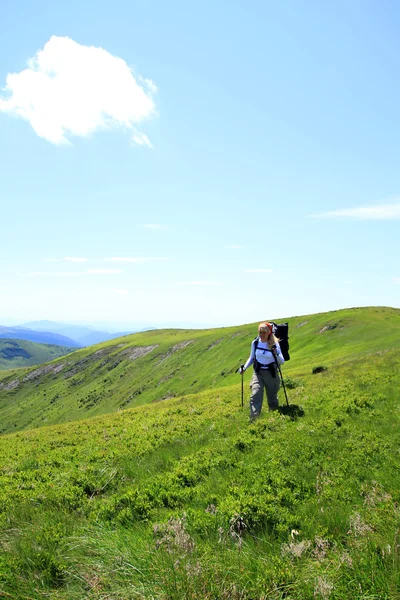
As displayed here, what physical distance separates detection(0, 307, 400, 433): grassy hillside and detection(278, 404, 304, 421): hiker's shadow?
4664cm

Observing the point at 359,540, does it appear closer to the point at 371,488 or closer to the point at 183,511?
the point at 371,488

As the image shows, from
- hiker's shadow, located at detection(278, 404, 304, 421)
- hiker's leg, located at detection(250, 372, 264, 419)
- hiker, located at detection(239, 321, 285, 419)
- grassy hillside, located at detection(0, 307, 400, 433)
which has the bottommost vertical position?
grassy hillside, located at detection(0, 307, 400, 433)

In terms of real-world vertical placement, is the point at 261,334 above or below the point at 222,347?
above

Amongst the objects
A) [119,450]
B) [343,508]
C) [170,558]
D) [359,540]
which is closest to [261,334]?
[119,450]

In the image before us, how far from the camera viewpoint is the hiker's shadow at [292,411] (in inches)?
536

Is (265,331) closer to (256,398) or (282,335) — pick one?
(282,335)

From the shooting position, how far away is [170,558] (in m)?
4.30

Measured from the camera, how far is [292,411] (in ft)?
47.2

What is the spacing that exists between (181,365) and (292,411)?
416 ft

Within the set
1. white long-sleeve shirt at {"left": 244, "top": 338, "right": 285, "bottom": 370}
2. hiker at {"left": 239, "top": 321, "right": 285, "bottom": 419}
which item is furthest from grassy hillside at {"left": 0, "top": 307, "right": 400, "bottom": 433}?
white long-sleeve shirt at {"left": 244, "top": 338, "right": 285, "bottom": 370}

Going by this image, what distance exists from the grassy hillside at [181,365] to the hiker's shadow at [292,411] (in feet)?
153

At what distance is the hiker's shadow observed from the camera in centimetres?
1361

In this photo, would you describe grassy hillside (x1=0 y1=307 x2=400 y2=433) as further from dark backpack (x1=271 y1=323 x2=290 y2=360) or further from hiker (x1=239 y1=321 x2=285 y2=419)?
hiker (x1=239 y1=321 x2=285 y2=419)

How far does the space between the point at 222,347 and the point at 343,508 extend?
130264 mm
